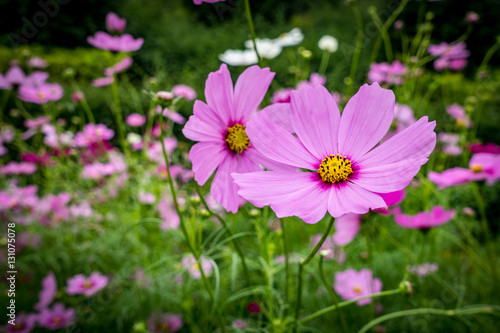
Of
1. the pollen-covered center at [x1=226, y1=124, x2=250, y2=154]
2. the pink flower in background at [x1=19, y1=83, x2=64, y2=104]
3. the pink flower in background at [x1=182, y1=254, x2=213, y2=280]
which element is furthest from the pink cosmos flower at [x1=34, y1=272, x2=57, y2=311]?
the pollen-covered center at [x1=226, y1=124, x2=250, y2=154]

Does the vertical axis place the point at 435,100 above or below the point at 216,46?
below

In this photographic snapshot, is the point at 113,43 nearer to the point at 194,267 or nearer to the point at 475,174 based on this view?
the point at 194,267

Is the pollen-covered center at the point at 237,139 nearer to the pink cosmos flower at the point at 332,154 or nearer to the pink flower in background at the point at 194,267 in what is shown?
the pink cosmos flower at the point at 332,154

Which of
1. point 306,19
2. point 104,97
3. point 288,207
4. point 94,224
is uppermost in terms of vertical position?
point 306,19

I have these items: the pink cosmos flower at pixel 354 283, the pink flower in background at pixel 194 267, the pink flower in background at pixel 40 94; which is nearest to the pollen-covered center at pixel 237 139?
the pink flower in background at pixel 194 267

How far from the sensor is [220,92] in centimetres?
34

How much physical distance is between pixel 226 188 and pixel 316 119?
0.10 metres

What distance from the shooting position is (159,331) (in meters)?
0.84

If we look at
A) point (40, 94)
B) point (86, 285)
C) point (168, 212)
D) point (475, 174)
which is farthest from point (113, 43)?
point (475, 174)

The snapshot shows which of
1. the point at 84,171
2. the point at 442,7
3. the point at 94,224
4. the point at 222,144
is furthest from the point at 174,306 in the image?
the point at 442,7

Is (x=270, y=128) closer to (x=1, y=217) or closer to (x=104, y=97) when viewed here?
(x=1, y=217)

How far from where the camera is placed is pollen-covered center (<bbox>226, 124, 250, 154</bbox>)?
35 cm

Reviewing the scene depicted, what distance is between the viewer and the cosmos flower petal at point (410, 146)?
266mm

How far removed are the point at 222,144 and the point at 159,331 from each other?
0.64 m
